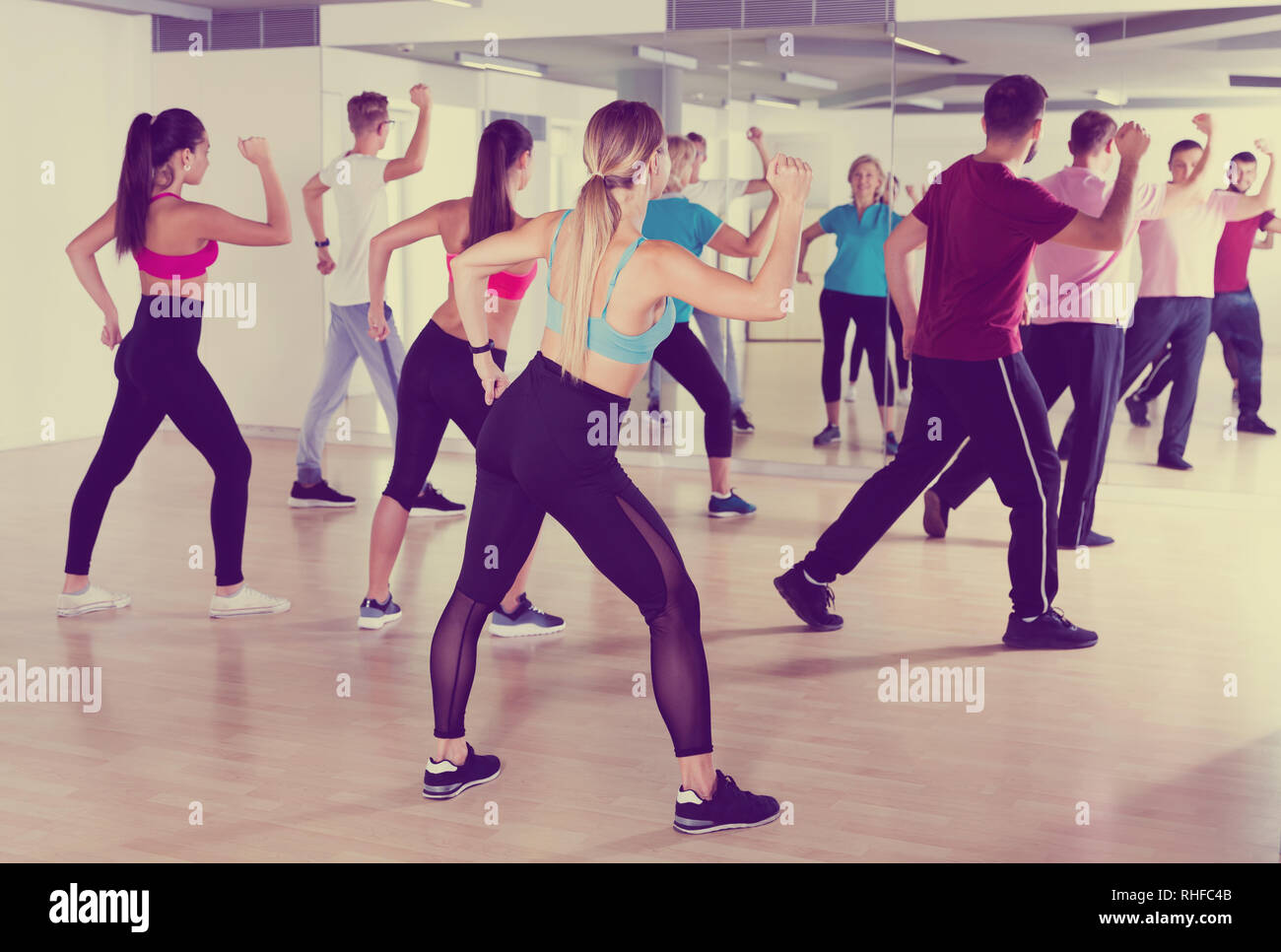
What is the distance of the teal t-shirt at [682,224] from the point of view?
234 inches

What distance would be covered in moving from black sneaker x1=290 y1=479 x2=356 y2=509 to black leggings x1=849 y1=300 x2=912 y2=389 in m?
2.63

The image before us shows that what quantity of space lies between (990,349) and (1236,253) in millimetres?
2744

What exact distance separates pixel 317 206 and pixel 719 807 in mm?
4820

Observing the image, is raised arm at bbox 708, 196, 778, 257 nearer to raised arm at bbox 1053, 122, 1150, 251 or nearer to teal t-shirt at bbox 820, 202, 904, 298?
raised arm at bbox 1053, 122, 1150, 251

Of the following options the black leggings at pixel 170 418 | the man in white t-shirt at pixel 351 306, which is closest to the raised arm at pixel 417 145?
the man in white t-shirt at pixel 351 306

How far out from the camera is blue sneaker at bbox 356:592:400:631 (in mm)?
4414

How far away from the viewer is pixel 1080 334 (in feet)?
16.3

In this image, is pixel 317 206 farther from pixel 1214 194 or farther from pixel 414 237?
pixel 1214 194

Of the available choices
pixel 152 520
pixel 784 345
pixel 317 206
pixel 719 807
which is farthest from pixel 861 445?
pixel 719 807

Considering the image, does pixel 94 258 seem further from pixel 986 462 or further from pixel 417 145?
pixel 986 462

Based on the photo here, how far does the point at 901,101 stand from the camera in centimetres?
685

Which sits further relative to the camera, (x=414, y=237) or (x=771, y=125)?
(x=771, y=125)

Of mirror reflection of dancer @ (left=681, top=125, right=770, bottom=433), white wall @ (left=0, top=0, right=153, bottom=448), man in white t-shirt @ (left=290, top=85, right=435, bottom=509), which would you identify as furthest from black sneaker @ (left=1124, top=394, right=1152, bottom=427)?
white wall @ (left=0, top=0, right=153, bottom=448)

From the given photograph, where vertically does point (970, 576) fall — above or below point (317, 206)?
below
